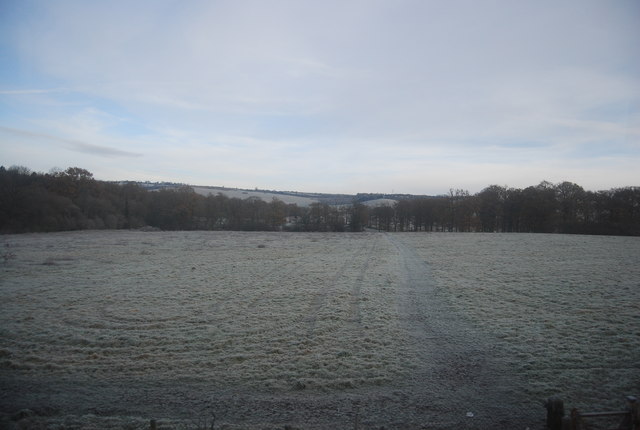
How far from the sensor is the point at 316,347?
11219mm

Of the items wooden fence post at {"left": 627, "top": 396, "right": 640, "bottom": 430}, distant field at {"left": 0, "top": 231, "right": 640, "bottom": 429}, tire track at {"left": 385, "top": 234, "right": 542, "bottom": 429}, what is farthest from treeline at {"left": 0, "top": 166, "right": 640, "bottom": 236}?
wooden fence post at {"left": 627, "top": 396, "right": 640, "bottom": 430}

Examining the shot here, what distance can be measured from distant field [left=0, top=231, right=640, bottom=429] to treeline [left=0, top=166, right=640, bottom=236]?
174 ft

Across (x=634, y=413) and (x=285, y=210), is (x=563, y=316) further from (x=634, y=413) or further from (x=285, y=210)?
(x=285, y=210)

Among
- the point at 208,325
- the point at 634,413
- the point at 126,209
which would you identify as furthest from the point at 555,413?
the point at 126,209

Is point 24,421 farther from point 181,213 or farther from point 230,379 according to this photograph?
point 181,213

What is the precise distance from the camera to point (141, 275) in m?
23.7

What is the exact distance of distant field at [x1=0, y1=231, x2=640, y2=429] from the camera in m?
7.67

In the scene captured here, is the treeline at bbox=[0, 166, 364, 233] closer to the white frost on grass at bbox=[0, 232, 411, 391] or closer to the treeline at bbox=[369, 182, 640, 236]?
the treeline at bbox=[369, 182, 640, 236]

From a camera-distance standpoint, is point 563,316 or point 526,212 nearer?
point 563,316

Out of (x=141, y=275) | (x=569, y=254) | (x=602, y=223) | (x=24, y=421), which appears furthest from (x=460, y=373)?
(x=602, y=223)

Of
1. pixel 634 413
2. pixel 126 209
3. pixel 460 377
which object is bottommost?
pixel 460 377

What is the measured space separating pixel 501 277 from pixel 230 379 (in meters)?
20.9

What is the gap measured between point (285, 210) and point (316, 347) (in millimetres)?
87207

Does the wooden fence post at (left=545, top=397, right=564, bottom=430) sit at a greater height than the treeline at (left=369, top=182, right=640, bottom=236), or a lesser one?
lesser
